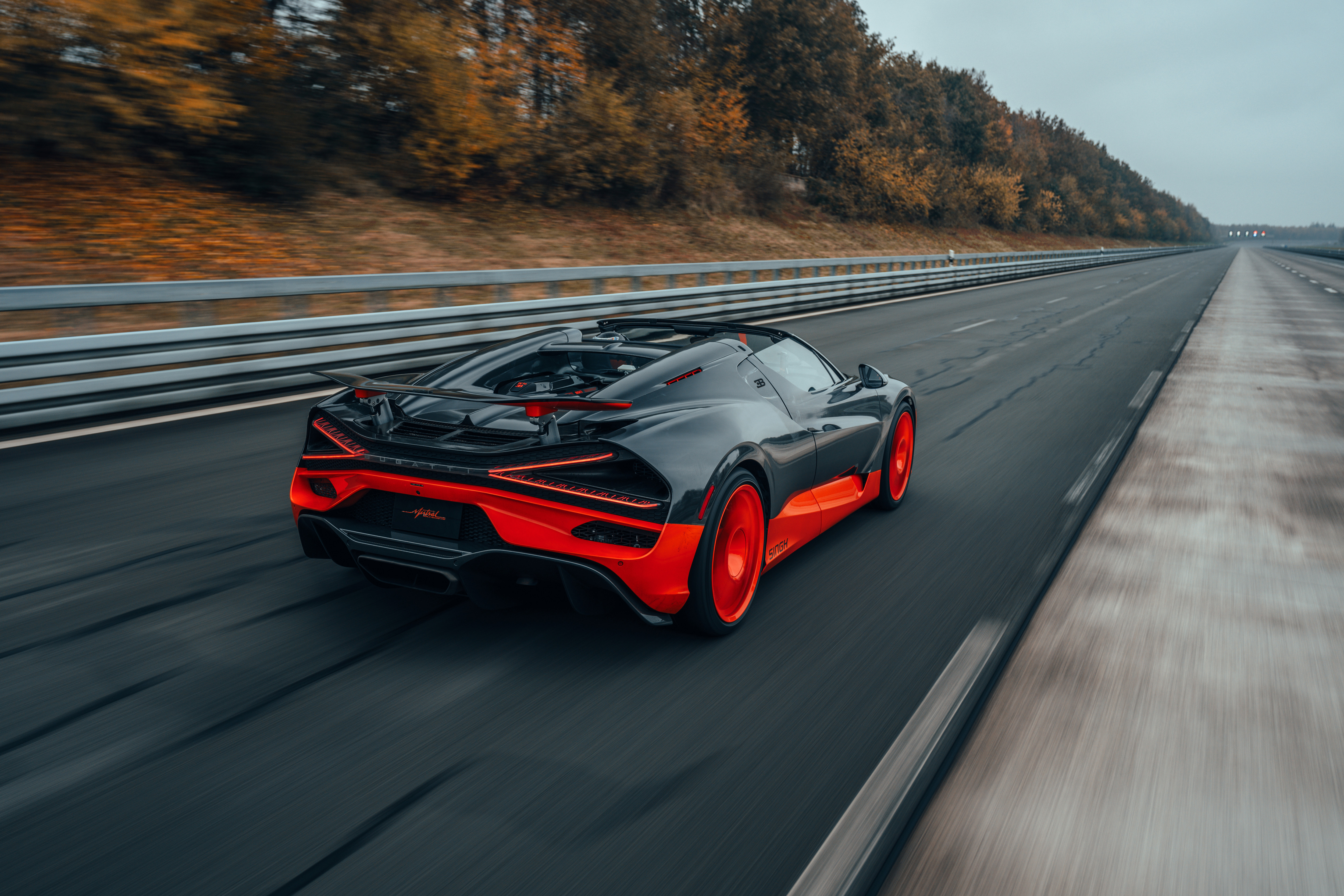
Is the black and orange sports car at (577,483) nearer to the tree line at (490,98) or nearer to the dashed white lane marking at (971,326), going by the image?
the tree line at (490,98)

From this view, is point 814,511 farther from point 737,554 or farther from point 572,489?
point 572,489

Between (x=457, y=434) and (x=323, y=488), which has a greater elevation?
(x=457, y=434)

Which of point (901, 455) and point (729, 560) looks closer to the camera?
point (729, 560)

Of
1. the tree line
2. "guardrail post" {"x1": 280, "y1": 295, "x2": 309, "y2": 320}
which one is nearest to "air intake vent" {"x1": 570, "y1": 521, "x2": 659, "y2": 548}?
"guardrail post" {"x1": 280, "y1": 295, "x2": 309, "y2": 320}

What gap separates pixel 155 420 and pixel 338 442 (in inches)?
196

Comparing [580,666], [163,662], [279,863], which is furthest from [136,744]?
[580,666]

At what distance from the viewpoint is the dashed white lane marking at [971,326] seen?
16906mm

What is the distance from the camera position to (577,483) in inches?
133

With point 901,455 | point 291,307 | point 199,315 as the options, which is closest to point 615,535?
point 901,455

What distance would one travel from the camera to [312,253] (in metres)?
15.8

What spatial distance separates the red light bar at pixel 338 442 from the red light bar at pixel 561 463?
0.60 meters

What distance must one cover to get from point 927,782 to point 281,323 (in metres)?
8.10

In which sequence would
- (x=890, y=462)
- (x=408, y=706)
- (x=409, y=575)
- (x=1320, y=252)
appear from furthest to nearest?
(x=1320, y=252) → (x=890, y=462) → (x=409, y=575) → (x=408, y=706)

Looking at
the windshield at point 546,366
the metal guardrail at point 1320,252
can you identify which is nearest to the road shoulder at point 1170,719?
the windshield at point 546,366
